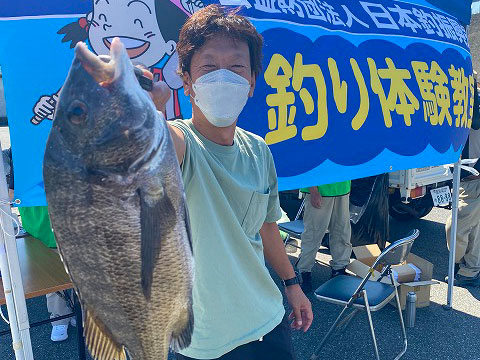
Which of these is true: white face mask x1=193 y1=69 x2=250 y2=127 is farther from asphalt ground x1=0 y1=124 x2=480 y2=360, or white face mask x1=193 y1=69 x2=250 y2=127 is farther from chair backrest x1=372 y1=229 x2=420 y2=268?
asphalt ground x1=0 y1=124 x2=480 y2=360

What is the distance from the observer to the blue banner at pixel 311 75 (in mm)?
1686

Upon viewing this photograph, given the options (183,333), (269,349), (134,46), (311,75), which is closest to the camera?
(183,333)

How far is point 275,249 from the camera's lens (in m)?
1.79

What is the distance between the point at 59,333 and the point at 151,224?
2941 mm

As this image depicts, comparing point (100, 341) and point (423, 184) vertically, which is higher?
point (100, 341)

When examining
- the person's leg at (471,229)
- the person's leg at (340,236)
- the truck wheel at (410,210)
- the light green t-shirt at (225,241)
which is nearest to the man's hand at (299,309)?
the light green t-shirt at (225,241)

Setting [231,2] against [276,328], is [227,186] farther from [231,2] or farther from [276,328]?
[231,2]

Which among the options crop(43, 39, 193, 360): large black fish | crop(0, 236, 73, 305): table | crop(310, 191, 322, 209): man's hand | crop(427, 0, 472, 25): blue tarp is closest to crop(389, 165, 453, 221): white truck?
crop(310, 191, 322, 209): man's hand

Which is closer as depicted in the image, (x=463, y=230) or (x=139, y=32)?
(x=139, y=32)

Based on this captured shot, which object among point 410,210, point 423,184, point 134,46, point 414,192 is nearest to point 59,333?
point 134,46

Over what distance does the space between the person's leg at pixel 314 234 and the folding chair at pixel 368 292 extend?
1.04 m

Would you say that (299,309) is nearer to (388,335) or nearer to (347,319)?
(347,319)

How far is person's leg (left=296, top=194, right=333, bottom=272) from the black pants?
264 centimetres

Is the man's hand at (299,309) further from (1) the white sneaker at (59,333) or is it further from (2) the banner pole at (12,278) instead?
(1) the white sneaker at (59,333)
